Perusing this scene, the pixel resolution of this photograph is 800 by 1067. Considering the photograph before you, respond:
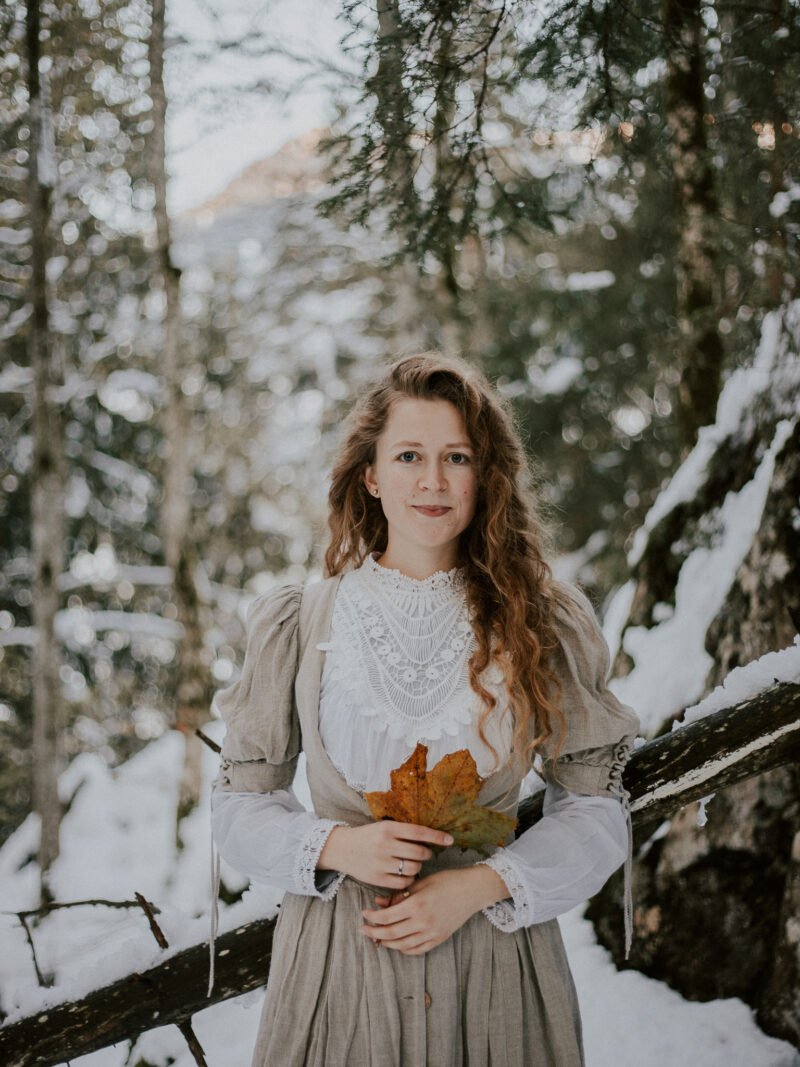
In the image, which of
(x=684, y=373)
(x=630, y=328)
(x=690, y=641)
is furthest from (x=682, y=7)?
(x=630, y=328)

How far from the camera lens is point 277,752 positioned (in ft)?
5.84

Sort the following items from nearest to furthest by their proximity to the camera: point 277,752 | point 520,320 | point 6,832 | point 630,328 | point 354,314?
1. point 277,752
2. point 630,328
3. point 520,320
4. point 354,314
5. point 6,832

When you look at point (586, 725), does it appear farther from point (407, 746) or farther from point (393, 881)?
point (393, 881)

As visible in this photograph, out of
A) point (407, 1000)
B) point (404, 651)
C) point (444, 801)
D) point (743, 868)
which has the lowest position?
point (743, 868)

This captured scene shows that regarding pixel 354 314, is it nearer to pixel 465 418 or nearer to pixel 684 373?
pixel 684 373

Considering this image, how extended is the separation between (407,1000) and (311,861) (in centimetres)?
33

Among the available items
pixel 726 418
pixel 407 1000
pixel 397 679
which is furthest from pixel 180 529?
pixel 407 1000

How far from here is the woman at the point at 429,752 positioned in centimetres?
161

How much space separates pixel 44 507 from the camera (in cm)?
666

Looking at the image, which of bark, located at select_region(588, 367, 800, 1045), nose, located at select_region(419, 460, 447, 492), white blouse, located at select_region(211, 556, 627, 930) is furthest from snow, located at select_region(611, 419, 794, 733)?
nose, located at select_region(419, 460, 447, 492)

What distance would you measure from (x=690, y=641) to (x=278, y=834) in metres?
2.03

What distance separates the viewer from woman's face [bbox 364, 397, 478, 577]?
5.95 feet

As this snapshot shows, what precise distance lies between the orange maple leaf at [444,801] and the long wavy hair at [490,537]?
213 millimetres

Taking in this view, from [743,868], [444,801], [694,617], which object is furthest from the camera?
[694,617]
